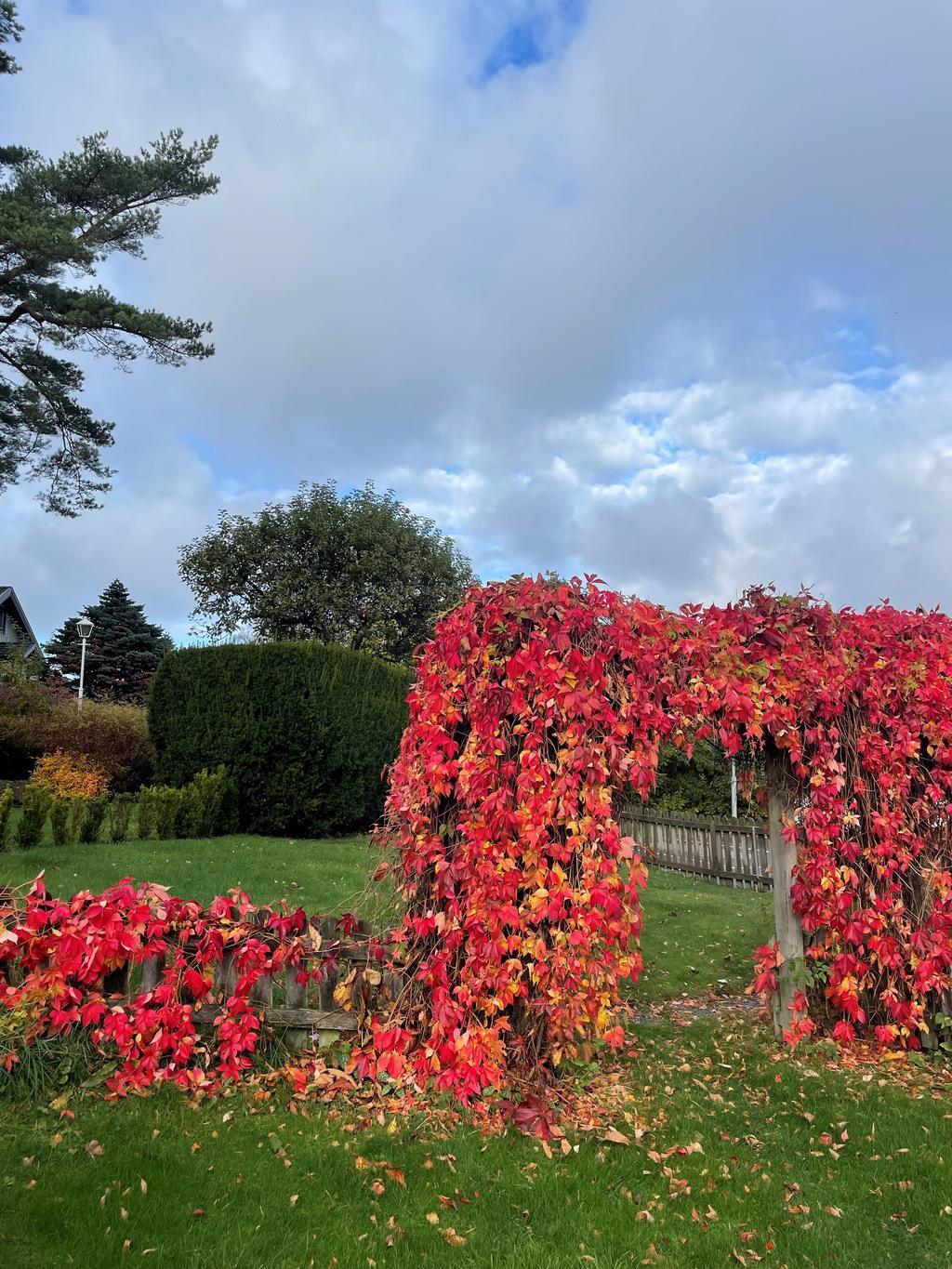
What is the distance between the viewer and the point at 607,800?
4.03 meters

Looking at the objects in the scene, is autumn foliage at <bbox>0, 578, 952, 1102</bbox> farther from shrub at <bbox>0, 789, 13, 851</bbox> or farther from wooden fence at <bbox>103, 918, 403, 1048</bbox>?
shrub at <bbox>0, 789, 13, 851</bbox>

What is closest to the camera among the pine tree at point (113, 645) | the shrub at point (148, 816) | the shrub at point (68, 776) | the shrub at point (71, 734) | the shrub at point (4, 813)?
the shrub at point (4, 813)

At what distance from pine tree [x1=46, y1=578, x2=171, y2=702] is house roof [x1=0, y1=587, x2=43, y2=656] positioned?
7.22 ft

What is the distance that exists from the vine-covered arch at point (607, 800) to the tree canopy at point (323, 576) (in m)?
20.2

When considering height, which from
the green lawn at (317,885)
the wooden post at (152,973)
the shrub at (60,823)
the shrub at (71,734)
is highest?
the shrub at (71,734)

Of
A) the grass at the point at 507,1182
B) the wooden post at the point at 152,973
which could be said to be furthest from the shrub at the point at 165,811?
the grass at the point at 507,1182

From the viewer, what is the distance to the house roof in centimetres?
3788

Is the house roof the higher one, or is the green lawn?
the house roof

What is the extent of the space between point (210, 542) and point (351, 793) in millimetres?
15119

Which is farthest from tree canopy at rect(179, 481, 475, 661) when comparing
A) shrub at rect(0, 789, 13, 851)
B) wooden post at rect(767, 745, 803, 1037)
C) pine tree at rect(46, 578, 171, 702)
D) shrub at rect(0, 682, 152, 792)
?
wooden post at rect(767, 745, 803, 1037)

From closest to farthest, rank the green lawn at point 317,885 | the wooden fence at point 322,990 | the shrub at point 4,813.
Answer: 1. the wooden fence at point 322,990
2. the green lawn at point 317,885
3. the shrub at point 4,813

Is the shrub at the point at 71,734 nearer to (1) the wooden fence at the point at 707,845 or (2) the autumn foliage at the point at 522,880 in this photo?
(1) the wooden fence at the point at 707,845

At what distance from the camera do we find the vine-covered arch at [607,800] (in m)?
3.94

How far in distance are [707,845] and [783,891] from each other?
923 cm
